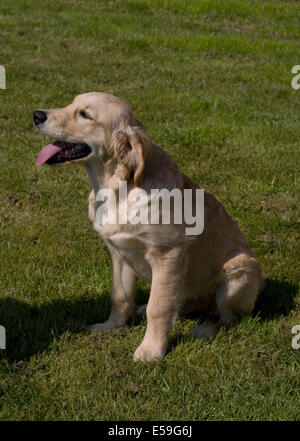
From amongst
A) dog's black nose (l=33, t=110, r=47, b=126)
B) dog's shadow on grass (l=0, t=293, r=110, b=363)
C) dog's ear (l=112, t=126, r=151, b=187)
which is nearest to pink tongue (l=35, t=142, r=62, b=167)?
dog's black nose (l=33, t=110, r=47, b=126)

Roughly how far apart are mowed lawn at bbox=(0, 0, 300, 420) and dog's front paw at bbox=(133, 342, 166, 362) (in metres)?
0.07

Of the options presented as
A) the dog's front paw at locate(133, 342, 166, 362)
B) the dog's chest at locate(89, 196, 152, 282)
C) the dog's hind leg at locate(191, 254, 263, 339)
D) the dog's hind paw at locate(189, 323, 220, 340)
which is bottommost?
the dog's hind paw at locate(189, 323, 220, 340)

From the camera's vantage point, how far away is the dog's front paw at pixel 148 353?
3.44m

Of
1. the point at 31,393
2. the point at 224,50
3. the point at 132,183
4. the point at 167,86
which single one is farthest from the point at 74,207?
the point at 224,50

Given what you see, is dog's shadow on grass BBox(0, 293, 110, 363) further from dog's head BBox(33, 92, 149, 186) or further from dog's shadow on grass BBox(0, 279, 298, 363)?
dog's head BBox(33, 92, 149, 186)

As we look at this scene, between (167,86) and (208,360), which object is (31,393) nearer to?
(208,360)

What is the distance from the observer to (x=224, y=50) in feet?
35.5

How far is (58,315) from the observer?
384cm

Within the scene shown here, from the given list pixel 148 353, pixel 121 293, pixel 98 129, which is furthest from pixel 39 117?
pixel 148 353

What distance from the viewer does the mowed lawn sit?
10.6ft

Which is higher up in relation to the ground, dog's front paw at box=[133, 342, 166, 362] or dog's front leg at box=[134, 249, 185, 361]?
dog's front leg at box=[134, 249, 185, 361]

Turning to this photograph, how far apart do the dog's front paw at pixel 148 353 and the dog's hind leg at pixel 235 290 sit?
1.21 feet

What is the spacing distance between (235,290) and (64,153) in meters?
1.40

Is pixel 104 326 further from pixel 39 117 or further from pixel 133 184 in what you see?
pixel 39 117
